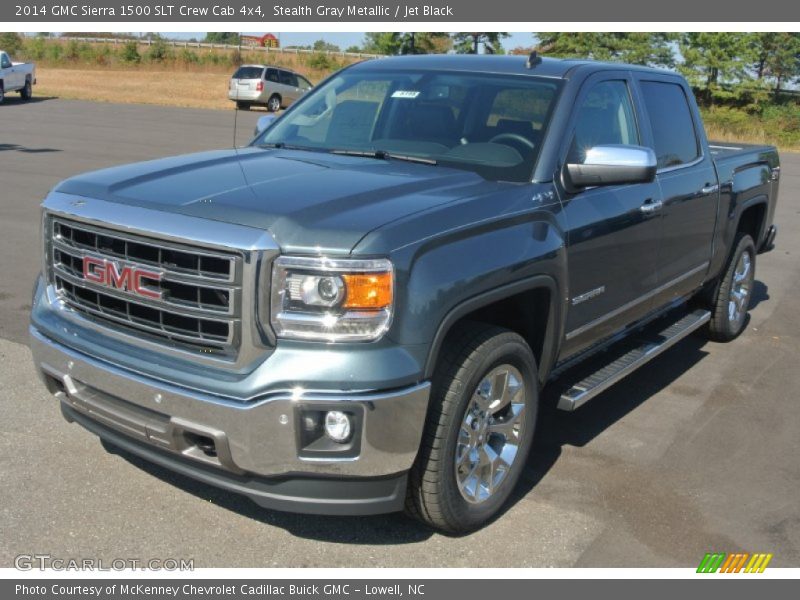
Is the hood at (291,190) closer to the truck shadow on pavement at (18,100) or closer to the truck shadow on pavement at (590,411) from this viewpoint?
the truck shadow on pavement at (590,411)

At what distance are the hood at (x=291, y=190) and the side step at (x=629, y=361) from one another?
3.86 ft

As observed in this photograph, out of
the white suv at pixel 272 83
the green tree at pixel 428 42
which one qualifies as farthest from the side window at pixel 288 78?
the green tree at pixel 428 42

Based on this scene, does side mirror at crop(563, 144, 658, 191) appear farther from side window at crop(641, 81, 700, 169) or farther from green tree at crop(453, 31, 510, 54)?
green tree at crop(453, 31, 510, 54)

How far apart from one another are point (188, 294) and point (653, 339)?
3359 mm

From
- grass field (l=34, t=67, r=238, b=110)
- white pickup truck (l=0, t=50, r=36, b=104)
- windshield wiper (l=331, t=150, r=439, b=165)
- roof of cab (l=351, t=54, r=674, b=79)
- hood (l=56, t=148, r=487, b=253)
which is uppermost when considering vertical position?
roof of cab (l=351, t=54, r=674, b=79)

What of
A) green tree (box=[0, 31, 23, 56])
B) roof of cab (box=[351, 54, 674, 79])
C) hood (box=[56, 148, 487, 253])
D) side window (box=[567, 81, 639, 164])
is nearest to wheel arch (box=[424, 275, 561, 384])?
A: hood (box=[56, 148, 487, 253])

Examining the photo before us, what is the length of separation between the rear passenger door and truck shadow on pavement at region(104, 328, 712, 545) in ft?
2.19

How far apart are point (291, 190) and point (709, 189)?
351 centimetres

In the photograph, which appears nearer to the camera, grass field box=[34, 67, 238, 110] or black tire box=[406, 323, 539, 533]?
black tire box=[406, 323, 539, 533]

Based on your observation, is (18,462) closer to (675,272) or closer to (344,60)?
(675,272)

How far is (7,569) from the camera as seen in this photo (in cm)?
345

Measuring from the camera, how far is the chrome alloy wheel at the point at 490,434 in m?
3.79

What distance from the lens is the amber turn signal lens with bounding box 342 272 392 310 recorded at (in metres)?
3.23
